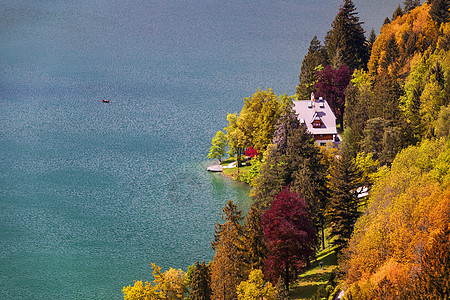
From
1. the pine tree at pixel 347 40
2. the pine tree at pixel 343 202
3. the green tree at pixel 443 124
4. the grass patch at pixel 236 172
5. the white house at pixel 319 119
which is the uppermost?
the pine tree at pixel 347 40

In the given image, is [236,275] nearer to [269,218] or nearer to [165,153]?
[269,218]

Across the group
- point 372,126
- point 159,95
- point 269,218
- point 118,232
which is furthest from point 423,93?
point 159,95

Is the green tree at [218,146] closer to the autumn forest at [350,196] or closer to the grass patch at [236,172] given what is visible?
the autumn forest at [350,196]

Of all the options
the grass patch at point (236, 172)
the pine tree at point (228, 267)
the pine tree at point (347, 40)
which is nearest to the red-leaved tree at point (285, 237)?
the pine tree at point (228, 267)

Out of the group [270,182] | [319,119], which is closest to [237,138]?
[319,119]

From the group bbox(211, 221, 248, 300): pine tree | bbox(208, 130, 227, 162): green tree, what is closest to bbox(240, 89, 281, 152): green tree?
bbox(208, 130, 227, 162): green tree

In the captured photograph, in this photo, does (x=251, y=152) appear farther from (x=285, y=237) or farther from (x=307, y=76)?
(x=285, y=237)

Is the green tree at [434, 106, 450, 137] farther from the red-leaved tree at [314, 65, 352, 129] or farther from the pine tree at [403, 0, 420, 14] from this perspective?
the pine tree at [403, 0, 420, 14]
